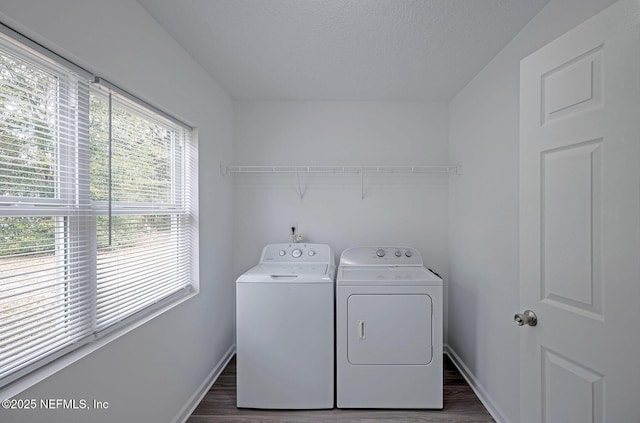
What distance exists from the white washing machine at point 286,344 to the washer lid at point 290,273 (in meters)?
0.02

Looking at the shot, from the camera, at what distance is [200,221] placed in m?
2.15

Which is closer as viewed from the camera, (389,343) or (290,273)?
(389,343)

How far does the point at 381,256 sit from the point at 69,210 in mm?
2110

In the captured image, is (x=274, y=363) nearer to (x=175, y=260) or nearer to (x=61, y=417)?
(x=175, y=260)

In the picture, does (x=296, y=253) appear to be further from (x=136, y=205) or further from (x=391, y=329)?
(x=136, y=205)

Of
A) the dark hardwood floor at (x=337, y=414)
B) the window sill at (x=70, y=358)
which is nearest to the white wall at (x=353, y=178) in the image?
the dark hardwood floor at (x=337, y=414)

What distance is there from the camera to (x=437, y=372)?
78.5 inches

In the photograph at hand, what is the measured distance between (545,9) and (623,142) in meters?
1.08

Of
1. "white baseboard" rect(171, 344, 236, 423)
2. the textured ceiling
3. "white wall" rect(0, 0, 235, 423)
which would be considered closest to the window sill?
"white wall" rect(0, 0, 235, 423)

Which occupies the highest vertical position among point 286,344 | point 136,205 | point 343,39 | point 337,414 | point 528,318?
point 343,39

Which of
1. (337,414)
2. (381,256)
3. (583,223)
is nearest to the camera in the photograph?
(583,223)

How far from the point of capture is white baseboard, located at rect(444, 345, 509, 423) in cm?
190

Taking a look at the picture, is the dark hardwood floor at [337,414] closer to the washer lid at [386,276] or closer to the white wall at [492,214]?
the white wall at [492,214]

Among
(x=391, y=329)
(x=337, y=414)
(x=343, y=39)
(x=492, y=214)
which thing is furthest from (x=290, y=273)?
(x=343, y=39)
